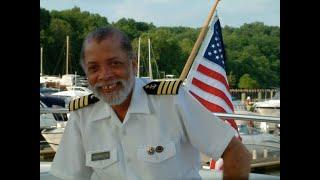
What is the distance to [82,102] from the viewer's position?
1.24 meters

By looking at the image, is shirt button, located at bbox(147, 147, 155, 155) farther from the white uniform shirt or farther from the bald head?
the bald head

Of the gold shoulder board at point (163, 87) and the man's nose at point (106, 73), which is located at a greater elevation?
the man's nose at point (106, 73)

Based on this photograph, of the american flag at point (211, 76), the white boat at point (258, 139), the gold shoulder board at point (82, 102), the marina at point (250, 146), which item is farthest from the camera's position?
the white boat at point (258, 139)

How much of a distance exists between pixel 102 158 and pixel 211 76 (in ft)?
8.49

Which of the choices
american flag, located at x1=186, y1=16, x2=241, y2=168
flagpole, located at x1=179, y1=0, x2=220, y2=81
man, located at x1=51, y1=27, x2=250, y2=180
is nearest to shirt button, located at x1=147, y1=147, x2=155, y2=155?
man, located at x1=51, y1=27, x2=250, y2=180

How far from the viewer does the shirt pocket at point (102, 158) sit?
1148mm

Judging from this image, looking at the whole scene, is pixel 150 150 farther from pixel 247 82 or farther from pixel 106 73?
pixel 247 82

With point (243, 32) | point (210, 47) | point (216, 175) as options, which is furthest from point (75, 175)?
point (243, 32)

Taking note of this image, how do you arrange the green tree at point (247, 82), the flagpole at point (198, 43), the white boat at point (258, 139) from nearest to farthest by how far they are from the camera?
1. the flagpole at point (198, 43)
2. the white boat at point (258, 139)
3. the green tree at point (247, 82)

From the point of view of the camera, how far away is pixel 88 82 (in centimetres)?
111

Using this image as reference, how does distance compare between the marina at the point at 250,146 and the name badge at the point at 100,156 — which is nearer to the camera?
the name badge at the point at 100,156

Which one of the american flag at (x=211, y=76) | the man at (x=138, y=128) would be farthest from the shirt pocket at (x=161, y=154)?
the american flag at (x=211, y=76)

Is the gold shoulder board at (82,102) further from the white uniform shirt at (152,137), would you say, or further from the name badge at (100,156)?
the name badge at (100,156)

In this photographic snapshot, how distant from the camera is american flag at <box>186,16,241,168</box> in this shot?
351 cm
